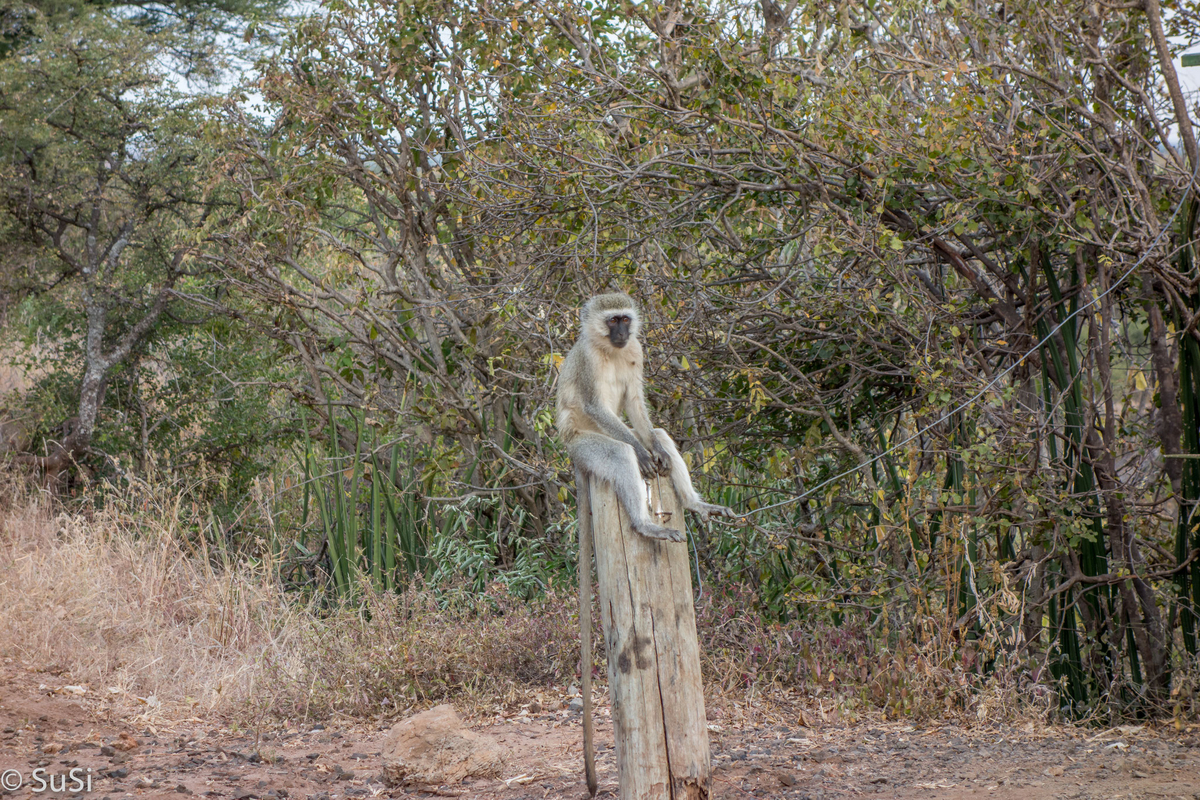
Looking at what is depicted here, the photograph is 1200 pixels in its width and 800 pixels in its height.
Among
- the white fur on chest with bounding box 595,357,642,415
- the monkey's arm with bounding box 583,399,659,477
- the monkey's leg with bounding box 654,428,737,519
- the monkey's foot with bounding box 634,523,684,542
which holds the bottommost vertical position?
the monkey's foot with bounding box 634,523,684,542

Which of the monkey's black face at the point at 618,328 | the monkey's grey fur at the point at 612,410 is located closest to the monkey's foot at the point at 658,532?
the monkey's grey fur at the point at 612,410

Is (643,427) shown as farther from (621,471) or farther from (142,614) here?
(142,614)

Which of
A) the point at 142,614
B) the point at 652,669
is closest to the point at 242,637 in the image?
the point at 142,614

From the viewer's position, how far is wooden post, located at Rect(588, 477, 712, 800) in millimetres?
3793

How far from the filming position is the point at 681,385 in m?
6.27

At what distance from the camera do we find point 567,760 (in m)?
5.11

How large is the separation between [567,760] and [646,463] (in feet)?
5.89

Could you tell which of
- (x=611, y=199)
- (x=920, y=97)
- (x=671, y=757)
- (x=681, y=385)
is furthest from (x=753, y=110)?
(x=671, y=757)

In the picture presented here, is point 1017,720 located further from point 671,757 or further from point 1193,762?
point 671,757

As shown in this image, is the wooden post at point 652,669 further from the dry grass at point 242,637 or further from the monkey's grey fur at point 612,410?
the dry grass at point 242,637

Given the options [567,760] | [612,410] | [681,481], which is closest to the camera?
[681,481]

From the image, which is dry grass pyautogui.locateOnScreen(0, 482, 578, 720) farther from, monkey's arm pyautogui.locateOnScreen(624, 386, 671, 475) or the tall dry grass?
monkey's arm pyautogui.locateOnScreen(624, 386, 671, 475)

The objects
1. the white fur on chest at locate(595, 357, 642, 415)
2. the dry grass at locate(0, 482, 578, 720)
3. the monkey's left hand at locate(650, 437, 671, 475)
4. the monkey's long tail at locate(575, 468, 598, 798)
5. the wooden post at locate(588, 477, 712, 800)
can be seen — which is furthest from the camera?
the dry grass at locate(0, 482, 578, 720)

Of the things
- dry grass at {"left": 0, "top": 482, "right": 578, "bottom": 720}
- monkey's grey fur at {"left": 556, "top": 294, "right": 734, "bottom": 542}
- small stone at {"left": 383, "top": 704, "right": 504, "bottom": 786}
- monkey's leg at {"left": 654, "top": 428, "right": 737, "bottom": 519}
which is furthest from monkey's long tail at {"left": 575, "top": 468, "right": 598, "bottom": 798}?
dry grass at {"left": 0, "top": 482, "right": 578, "bottom": 720}
